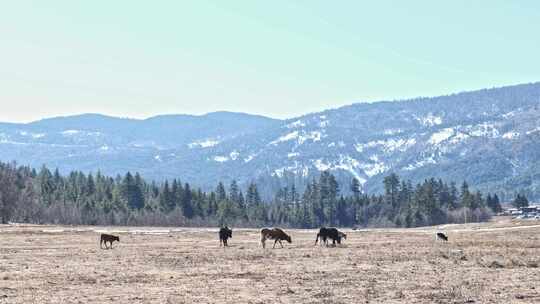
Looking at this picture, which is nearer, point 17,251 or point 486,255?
point 486,255

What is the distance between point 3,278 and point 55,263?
864 cm

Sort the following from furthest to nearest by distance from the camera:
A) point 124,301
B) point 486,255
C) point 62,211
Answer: point 62,211 → point 486,255 → point 124,301

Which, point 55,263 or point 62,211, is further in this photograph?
point 62,211

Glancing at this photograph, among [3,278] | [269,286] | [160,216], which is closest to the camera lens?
[269,286]

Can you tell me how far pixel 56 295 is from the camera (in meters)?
28.8

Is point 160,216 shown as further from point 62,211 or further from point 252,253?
point 252,253

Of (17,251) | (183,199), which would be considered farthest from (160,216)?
(17,251)

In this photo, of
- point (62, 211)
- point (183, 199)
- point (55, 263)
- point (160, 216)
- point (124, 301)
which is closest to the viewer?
point (124, 301)

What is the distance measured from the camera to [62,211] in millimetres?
164625

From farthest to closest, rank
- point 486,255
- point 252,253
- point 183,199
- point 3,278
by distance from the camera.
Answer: point 183,199
point 252,253
point 486,255
point 3,278

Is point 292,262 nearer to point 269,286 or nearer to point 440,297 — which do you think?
point 269,286

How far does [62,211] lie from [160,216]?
24.7 meters

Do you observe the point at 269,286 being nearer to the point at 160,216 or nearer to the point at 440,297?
the point at 440,297

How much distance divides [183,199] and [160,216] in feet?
59.2
